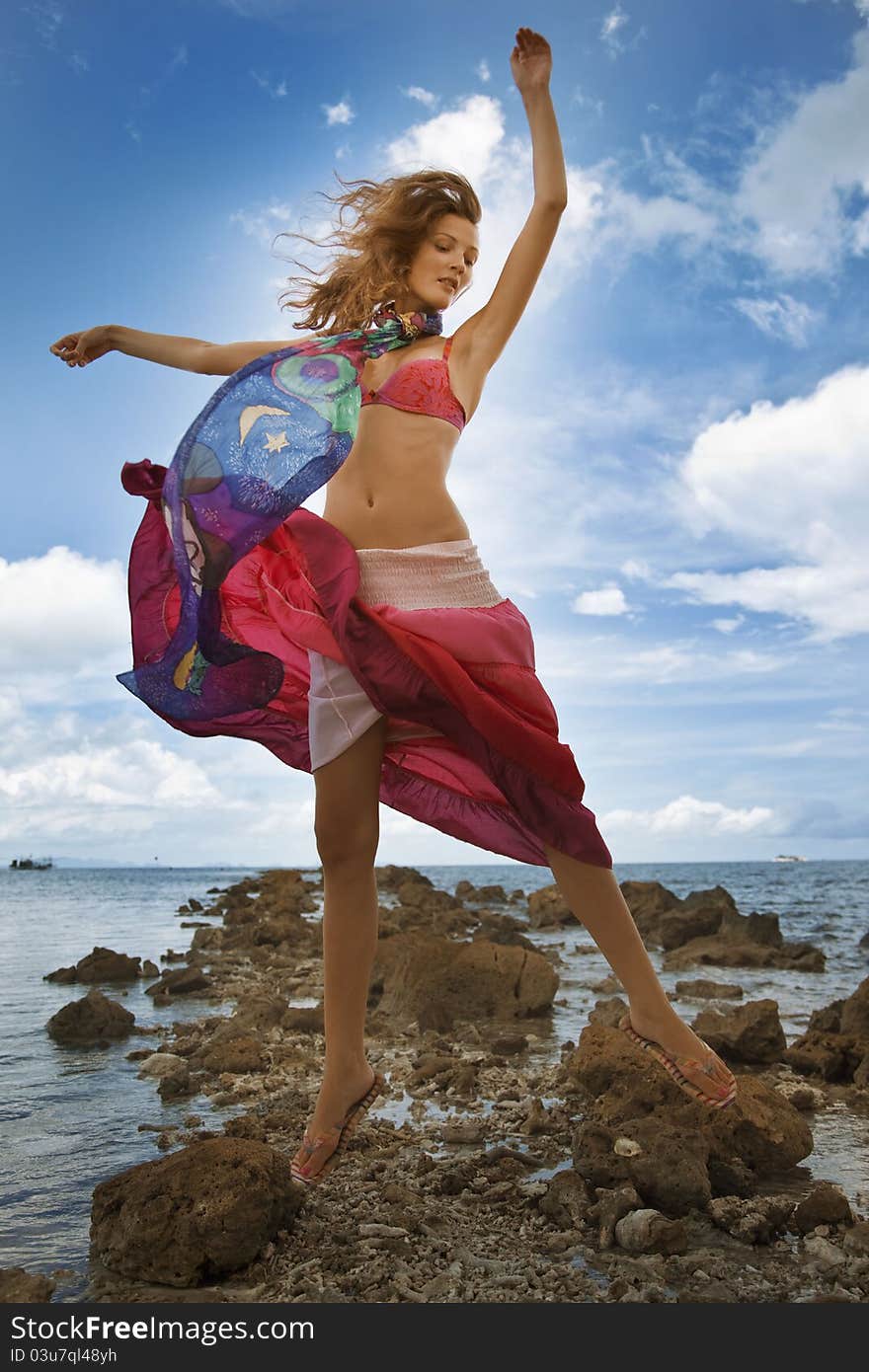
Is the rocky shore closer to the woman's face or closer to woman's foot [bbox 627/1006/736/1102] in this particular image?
woman's foot [bbox 627/1006/736/1102]

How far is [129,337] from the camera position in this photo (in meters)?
3.01

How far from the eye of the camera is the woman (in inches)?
101

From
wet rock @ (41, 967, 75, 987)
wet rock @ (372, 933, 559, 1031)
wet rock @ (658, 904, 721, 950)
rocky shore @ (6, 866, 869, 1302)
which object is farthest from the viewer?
wet rock @ (658, 904, 721, 950)

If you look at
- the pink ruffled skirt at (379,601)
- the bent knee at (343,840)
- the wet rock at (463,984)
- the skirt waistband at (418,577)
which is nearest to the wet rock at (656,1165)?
the bent knee at (343,840)

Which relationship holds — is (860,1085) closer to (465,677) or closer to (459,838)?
(459,838)

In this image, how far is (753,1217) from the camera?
2.42 m

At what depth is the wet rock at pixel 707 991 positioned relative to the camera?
7188 mm

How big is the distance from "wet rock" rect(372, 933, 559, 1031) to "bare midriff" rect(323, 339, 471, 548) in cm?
319

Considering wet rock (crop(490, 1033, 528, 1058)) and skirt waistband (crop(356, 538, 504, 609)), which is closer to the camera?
skirt waistband (crop(356, 538, 504, 609))

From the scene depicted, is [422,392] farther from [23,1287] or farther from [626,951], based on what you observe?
[23,1287]

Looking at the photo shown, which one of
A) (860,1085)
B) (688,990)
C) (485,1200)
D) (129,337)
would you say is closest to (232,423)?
(129,337)

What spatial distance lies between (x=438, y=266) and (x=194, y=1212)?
8.91ft

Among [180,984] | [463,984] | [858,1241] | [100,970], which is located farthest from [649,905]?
[858,1241]

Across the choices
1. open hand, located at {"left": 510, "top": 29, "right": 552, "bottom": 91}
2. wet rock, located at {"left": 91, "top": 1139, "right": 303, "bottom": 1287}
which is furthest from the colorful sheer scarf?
wet rock, located at {"left": 91, "top": 1139, "right": 303, "bottom": 1287}
